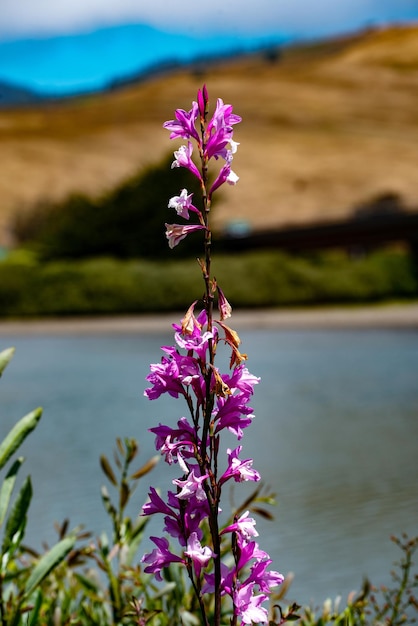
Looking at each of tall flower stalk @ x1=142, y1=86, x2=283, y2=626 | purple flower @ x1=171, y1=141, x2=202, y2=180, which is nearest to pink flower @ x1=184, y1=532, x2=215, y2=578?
tall flower stalk @ x1=142, y1=86, x2=283, y2=626

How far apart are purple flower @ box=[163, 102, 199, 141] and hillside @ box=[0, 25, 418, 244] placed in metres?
75.8

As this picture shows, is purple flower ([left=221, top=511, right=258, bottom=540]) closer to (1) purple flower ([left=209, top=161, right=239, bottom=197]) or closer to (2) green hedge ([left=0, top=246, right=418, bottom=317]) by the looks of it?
(1) purple flower ([left=209, top=161, right=239, bottom=197])

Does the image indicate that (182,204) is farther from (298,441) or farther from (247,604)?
(298,441)

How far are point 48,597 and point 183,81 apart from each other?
12565cm

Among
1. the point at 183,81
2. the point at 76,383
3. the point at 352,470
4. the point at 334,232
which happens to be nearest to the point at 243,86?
the point at 183,81

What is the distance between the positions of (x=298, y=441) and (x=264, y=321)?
18.9 m

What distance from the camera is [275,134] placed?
10844cm

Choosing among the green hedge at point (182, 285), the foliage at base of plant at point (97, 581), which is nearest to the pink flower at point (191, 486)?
the foliage at base of plant at point (97, 581)

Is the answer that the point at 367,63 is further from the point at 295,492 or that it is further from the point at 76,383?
the point at 295,492

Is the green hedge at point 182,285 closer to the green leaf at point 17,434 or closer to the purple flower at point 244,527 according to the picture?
the green leaf at point 17,434

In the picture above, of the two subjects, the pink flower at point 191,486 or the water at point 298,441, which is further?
the water at point 298,441

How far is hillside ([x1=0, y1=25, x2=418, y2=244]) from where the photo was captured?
93438 mm

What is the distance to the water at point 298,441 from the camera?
18.8 ft

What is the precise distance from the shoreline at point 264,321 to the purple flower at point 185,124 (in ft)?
80.2
